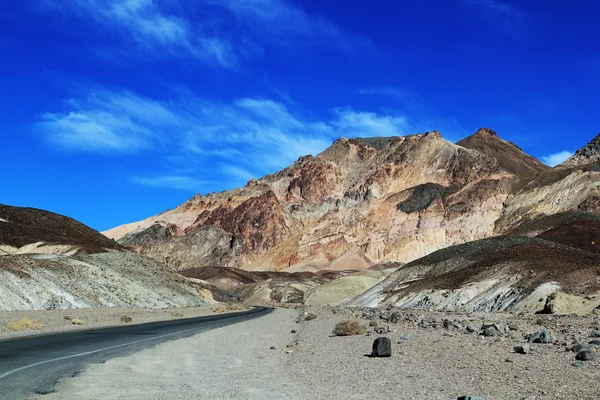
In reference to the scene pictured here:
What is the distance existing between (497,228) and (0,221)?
427 feet

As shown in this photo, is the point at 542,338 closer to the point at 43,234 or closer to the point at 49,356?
the point at 49,356

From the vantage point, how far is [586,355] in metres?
12.6

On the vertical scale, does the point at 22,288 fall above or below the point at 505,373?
above

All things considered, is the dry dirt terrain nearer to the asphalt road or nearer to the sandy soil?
the asphalt road

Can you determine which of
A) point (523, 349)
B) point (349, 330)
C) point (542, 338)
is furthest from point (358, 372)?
point (349, 330)

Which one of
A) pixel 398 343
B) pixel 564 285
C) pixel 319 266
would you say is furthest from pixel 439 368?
pixel 319 266

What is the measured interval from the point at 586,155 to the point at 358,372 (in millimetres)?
199895

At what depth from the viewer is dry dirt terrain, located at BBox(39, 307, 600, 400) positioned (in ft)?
34.8

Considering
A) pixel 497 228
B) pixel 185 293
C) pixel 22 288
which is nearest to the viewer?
pixel 22 288

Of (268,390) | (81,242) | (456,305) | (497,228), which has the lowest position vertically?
(268,390)

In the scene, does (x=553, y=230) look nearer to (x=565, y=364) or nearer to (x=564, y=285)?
(x=564, y=285)

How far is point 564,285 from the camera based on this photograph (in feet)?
132

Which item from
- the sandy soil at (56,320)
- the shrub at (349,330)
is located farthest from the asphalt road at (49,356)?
the shrub at (349,330)

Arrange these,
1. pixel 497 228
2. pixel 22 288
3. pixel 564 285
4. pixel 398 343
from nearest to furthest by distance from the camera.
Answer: pixel 398 343, pixel 564 285, pixel 22 288, pixel 497 228
